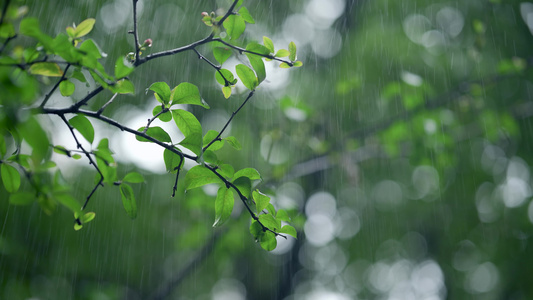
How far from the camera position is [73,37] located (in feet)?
2.44

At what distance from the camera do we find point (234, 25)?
91 centimetres

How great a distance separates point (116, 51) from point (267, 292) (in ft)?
12.1

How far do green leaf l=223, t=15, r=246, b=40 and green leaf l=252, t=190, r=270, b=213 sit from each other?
371 mm

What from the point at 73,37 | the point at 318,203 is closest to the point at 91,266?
the point at 318,203

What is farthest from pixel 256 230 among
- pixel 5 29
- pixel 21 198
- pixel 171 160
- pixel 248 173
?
pixel 5 29

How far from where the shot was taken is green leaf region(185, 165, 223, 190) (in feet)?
2.78

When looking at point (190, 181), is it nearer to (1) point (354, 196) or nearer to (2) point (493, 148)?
(1) point (354, 196)

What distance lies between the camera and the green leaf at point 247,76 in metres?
0.88

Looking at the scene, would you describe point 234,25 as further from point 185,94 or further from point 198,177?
point 198,177

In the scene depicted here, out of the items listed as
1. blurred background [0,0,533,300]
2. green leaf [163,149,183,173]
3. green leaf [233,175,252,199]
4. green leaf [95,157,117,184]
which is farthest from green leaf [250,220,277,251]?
blurred background [0,0,533,300]

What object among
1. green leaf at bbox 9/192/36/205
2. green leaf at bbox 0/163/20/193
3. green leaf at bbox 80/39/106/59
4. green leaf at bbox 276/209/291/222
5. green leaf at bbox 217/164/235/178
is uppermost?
green leaf at bbox 80/39/106/59

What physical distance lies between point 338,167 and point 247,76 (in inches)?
133

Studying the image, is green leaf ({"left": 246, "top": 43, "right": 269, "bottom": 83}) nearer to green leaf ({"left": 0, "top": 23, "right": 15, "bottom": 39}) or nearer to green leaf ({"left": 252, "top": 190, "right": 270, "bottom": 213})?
green leaf ({"left": 252, "top": 190, "right": 270, "bottom": 213})

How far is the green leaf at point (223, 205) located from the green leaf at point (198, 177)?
0.11 ft
